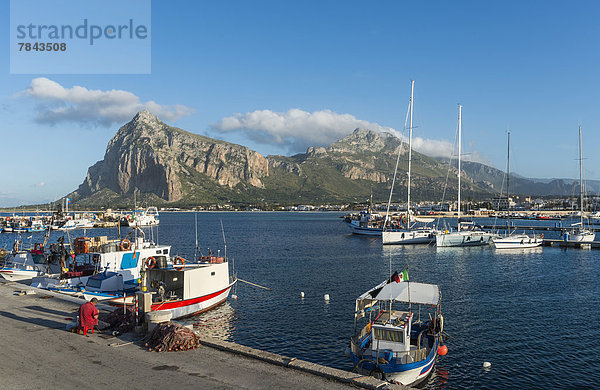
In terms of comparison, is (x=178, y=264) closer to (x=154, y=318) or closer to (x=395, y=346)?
(x=154, y=318)

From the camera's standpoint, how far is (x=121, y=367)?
16.7 m

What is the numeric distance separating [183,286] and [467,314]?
24001mm

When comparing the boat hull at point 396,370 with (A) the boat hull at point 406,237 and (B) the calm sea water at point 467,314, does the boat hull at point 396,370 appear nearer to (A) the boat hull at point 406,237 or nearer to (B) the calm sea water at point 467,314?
(B) the calm sea water at point 467,314

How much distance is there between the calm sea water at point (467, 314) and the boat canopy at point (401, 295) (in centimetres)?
385

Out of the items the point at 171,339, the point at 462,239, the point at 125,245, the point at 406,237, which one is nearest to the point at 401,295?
the point at 171,339

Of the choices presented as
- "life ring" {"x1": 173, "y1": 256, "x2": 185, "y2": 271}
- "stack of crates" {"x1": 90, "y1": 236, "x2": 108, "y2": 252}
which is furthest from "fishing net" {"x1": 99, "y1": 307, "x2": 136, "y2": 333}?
"stack of crates" {"x1": 90, "y1": 236, "x2": 108, "y2": 252}

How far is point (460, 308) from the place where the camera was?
38.8 meters

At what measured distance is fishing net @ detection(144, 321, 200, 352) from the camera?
18.7 m

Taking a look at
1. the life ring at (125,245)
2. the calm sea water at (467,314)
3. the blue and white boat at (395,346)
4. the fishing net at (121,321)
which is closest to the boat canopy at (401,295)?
the blue and white boat at (395,346)

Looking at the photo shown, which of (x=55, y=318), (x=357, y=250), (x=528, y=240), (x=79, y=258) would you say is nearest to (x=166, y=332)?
(x=55, y=318)

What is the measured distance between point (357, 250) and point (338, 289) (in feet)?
143

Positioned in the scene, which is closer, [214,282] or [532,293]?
[214,282]

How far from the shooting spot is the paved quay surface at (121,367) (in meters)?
15.2

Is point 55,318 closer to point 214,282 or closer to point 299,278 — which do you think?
point 214,282
